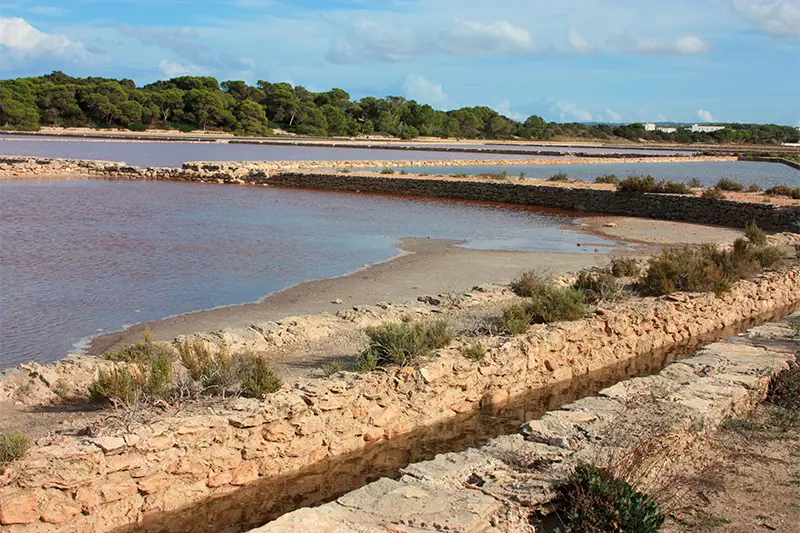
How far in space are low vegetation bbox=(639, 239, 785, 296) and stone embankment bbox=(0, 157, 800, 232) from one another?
10066 millimetres

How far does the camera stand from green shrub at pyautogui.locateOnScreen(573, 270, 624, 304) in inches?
438

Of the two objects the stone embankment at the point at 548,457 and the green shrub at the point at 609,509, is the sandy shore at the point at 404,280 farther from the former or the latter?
the green shrub at the point at 609,509

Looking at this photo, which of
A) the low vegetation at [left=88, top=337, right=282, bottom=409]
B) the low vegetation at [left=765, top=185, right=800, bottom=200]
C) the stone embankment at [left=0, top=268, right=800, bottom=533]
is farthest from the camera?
the low vegetation at [left=765, top=185, right=800, bottom=200]

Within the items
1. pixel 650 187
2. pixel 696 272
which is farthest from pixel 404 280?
pixel 650 187

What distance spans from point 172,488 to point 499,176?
2996cm

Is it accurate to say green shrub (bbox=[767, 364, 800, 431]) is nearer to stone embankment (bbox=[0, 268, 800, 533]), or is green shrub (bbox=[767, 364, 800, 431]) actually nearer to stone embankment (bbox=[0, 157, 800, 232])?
stone embankment (bbox=[0, 268, 800, 533])

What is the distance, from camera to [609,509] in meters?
4.61

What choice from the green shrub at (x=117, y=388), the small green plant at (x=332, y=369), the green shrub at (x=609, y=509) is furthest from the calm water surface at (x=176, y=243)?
the green shrub at (x=609, y=509)

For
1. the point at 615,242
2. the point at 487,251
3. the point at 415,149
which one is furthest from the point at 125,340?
the point at 415,149

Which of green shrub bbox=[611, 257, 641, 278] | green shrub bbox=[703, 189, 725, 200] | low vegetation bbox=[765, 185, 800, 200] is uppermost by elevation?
low vegetation bbox=[765, 185, 800, 200]

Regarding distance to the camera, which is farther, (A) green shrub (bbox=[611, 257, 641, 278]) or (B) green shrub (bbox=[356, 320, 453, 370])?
(A) green shrub (bbox=[611, 257, 641, 278])

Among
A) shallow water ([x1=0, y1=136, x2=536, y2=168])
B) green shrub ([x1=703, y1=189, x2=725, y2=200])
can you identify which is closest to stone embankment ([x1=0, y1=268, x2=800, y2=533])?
green shrub ([x1=703, y1=189, x2=725, y2=200])

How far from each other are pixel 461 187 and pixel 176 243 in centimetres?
1688

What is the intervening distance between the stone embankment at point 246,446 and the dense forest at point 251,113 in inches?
3188
